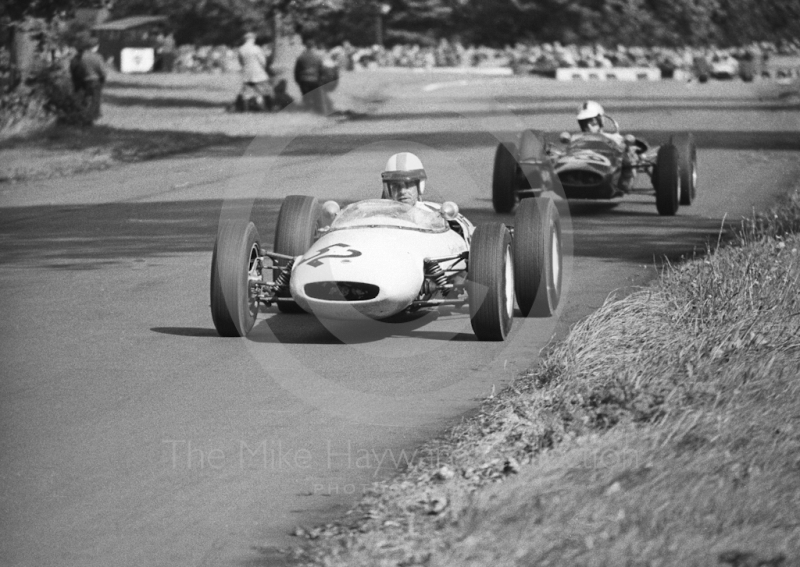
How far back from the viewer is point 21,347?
927cm

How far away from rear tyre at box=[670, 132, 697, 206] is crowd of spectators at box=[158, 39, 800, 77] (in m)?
42.2

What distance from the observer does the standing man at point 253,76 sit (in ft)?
99.6

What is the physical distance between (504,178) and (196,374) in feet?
25.9

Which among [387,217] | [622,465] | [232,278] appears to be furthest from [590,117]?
[622,465]

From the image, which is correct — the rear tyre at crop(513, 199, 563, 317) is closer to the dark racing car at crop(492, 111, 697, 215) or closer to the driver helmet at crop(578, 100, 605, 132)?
the dark racing car at crop(492, 111, 697, 215)

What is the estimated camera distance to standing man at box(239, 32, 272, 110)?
30344 millimetres

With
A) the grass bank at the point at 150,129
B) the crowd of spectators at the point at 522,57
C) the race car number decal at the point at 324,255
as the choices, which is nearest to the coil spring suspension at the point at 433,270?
the race car number decal at the point at 324,255

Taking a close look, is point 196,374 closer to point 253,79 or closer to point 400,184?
point 400,184

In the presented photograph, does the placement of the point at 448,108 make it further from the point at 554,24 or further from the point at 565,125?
the point at 554,24

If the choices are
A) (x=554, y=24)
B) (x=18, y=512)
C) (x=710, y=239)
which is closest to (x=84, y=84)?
(x=710, y=239)

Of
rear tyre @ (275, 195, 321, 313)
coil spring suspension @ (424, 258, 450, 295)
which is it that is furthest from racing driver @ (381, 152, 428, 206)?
coil spring suspension @ (424, 258, 450, 295)

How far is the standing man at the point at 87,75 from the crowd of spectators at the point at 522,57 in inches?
1204

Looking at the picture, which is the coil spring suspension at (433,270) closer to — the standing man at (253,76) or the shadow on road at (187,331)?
the shadow on road at (187,331)

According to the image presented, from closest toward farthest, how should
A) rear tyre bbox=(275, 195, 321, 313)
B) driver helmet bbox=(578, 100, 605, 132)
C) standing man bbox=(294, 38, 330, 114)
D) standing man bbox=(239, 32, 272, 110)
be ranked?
1. rear tyre bbox=(275, 195, 321, 313)
2. driver helmet bbox=(578, 100, 605, 132)
3. standing man bbox=(239, 32, 272, 110)
4. standing man bbox=(294, 38, 330, 114)
